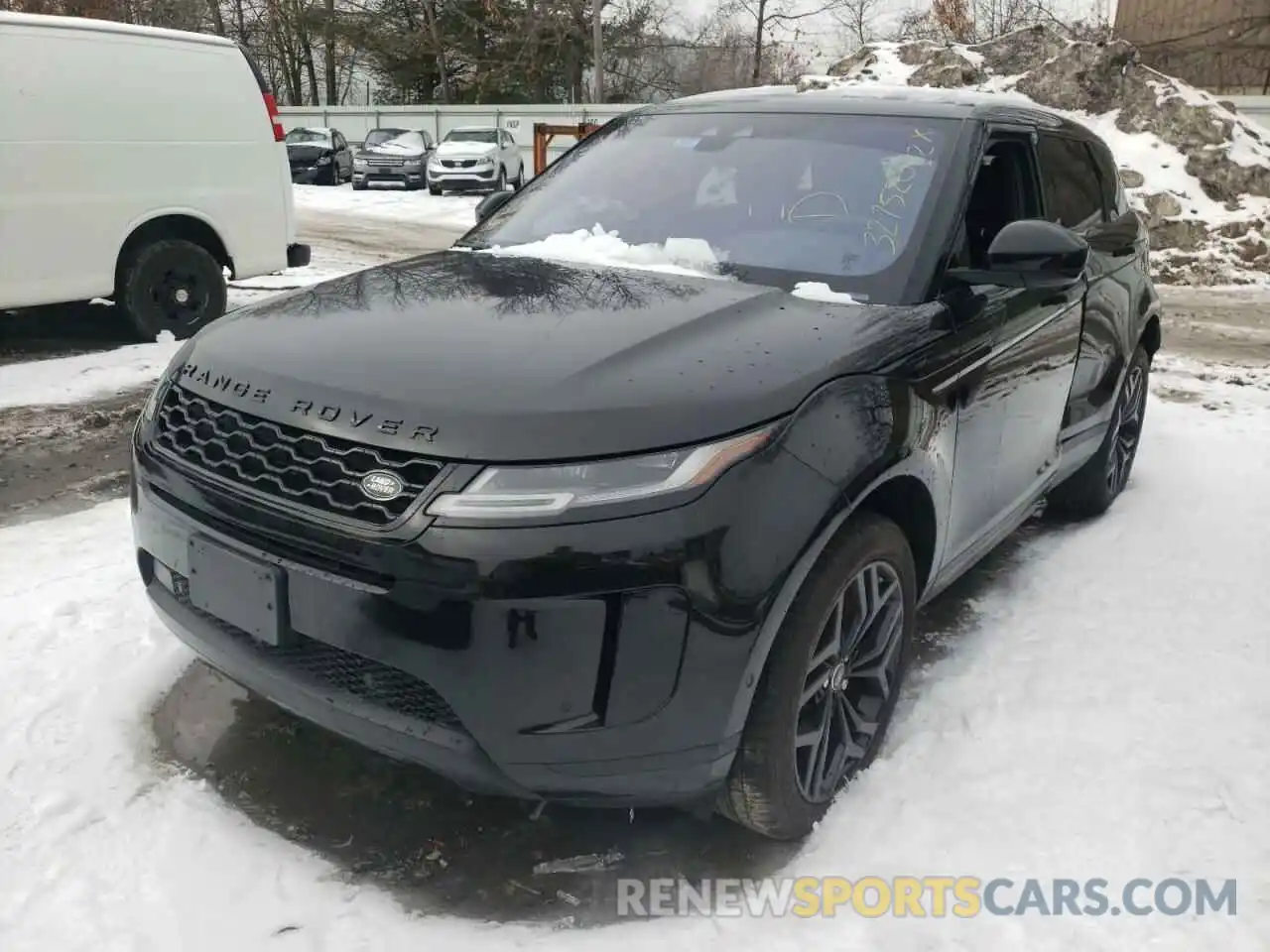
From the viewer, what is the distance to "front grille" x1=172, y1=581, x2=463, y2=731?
202 centimetres

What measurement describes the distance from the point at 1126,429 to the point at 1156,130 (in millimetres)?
11866

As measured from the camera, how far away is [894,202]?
9.76ft

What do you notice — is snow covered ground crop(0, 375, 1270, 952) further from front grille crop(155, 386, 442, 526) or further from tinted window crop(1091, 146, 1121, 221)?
tinted window crop(1091, 146, 1121, 221)

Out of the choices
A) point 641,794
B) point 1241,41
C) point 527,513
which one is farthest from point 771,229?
point 1241,41

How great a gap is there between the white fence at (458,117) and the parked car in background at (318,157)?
4.60 metres

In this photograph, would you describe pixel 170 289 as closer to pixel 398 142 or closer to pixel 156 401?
pixel 156 401

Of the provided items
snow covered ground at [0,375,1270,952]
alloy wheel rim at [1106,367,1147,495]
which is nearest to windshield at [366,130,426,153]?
snow covered ground at [0,375,1270,952]

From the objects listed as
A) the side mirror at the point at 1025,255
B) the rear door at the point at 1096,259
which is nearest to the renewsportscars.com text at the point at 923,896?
the side mirror at the point at 1025,255

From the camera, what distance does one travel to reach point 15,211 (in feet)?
20.5

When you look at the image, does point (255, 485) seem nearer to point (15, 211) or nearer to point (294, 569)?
point (294, 569)

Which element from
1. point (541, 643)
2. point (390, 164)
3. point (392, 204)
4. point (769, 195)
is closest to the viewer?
point (541, 643)

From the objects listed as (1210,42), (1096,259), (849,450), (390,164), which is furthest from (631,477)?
(1210,42)

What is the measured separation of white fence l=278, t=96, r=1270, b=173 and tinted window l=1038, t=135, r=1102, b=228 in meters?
20.5

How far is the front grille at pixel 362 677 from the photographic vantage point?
79.4 inches
